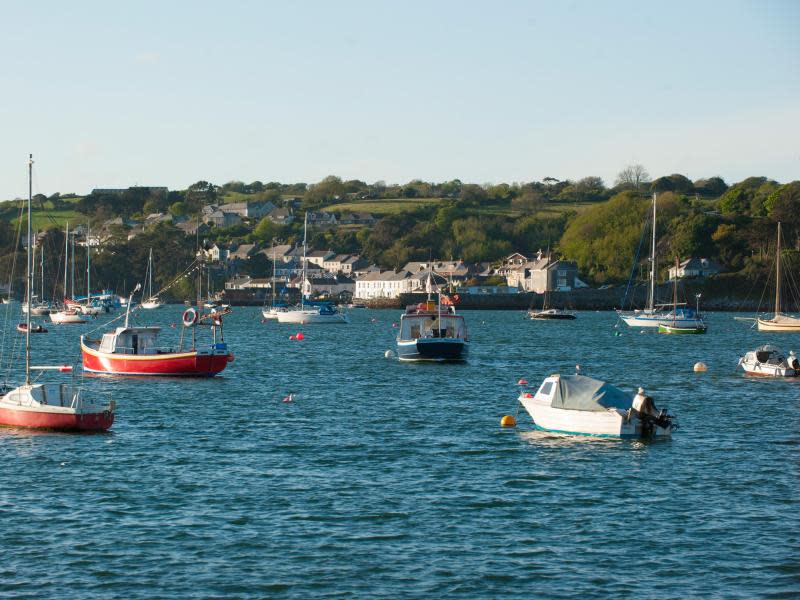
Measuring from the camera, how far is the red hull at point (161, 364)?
65000mm

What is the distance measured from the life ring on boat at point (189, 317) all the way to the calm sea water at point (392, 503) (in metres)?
6.76

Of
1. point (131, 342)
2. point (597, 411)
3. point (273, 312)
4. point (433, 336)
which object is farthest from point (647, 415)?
point (273, 312)

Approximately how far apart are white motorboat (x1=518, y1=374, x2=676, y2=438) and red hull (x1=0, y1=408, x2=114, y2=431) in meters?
16.5

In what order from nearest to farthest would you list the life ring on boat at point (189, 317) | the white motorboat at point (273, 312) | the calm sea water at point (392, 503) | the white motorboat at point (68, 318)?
the calm sea water at point (392, 503)
the life ring on boat at point (189, 317)
the white motorboat at point (68, 318)
the white motorboat at point (273, 312)

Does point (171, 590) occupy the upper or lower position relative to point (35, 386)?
lower

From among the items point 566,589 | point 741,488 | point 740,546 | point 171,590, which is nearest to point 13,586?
point 171,590

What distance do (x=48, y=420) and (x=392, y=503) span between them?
52.1 ft

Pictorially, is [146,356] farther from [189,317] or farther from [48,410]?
[48,410]

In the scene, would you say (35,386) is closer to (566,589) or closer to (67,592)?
(67,592)

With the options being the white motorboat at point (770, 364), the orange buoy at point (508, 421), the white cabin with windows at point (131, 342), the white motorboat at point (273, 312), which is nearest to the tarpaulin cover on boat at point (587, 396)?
the orange buoy at point (508, 421)

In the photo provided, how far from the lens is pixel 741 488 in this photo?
35.5 meters

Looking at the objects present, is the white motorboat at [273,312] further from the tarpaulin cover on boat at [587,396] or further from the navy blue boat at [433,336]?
the tarpaulin cover on boat at [587,396]

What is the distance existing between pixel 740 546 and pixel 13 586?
16.5m

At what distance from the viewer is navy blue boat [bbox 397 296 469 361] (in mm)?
77312
